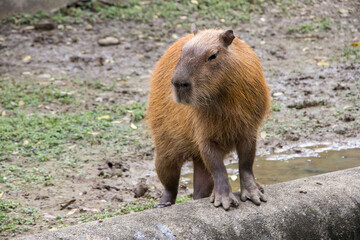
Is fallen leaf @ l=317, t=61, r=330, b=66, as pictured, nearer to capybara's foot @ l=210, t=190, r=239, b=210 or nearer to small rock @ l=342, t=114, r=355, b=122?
small rock @ l=342, t=114, r=355, b=122

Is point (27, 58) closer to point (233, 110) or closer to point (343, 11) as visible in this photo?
point (233, 110)

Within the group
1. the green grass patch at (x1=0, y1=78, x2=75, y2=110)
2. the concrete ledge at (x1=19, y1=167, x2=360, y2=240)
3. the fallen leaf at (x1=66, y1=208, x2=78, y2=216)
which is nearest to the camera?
the concrete ledge at (x1=19, y1=167, x2=360, y2=240)

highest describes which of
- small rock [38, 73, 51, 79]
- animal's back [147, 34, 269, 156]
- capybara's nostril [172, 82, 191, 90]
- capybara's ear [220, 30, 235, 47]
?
capybara's ear [220, 30, 235, 47]

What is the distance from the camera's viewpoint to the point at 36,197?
4.61 metres

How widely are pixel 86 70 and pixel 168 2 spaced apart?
272 centimetres

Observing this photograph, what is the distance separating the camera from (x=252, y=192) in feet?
10.8

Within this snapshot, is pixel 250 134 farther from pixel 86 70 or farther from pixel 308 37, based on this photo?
pixel 308 37

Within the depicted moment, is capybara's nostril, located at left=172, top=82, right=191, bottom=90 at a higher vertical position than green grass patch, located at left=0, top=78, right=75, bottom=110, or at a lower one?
higher

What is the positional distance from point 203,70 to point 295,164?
8.58 feet

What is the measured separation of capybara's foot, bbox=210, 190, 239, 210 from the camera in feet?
10.4

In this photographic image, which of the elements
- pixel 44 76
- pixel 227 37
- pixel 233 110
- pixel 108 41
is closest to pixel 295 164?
pixel 233 110

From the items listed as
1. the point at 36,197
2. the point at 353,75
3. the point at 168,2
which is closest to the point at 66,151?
the point at 36,197

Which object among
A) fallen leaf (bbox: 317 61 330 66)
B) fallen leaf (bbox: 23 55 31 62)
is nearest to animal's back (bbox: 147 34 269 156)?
fallen leaf (bbox: 317 61 330 66)

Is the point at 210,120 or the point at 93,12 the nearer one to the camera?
the point at 210,120
